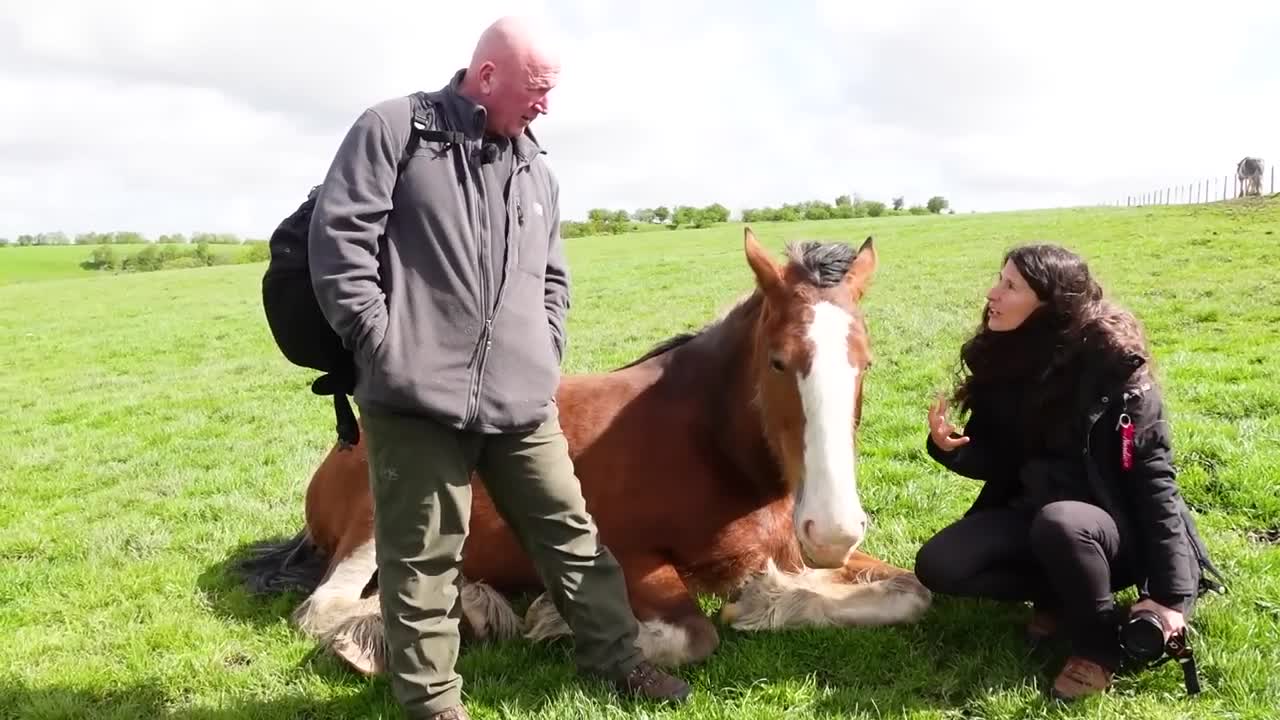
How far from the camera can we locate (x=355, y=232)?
2859 mm

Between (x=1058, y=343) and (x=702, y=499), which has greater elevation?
(x=1058, y=343)

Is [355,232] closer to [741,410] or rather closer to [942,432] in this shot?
[741,410]

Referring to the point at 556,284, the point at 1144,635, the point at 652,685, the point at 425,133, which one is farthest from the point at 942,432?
the point at 425,133

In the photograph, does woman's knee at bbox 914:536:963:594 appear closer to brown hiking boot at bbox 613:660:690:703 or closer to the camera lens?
the camera lens

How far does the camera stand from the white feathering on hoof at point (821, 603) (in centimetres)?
384

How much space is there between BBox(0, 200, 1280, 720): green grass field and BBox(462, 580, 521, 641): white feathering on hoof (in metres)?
0.13

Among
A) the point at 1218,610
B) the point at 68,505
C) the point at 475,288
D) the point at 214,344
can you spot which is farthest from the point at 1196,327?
the point at 214,344

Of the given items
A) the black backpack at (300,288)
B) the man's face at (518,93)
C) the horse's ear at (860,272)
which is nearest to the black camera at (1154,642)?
the horse's ear at (860,272)

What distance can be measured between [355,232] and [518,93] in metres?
0.76

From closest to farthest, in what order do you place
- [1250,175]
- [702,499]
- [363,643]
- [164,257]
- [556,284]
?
[556,284]
[363,643]
[702,499]
[1250,175]
[164,257]

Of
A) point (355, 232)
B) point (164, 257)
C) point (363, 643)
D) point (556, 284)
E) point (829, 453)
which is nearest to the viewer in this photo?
point (355, 232)

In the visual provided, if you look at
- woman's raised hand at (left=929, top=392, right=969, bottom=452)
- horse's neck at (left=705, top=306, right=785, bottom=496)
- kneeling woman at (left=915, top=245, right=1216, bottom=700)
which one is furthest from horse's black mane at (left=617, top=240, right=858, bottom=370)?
woman's raised hand at (left=929, top=392, right=969, bottom=452)

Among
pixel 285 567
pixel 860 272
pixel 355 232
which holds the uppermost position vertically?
pixel 355 232

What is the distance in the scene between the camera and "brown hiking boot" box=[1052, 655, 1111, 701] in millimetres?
3172
